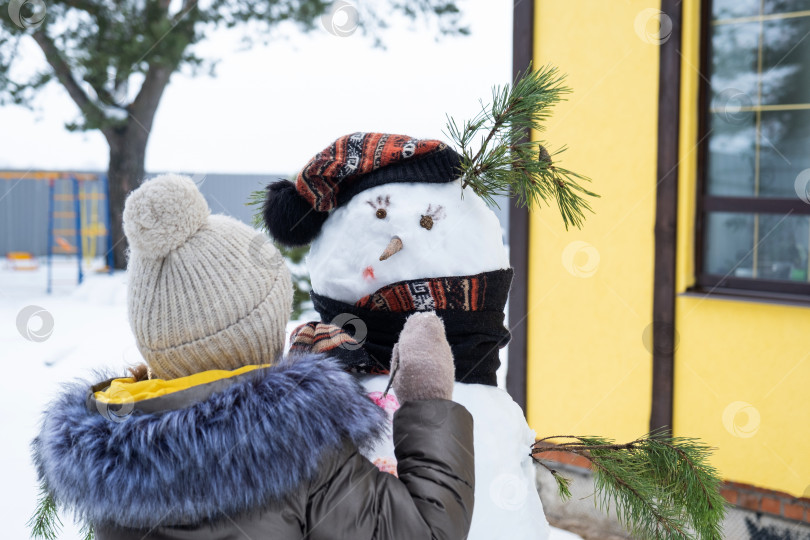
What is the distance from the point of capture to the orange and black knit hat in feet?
3.77

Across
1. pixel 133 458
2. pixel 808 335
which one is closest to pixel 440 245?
pixel 133 458

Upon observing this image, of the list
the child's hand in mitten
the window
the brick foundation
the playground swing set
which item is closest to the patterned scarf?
the child's hand in mitten

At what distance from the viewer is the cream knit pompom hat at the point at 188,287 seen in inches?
37.0

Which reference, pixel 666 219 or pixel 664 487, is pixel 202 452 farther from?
pixel 666 219

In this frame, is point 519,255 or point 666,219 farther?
point 519,255

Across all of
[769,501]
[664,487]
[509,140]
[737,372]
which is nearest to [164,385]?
[509,140]

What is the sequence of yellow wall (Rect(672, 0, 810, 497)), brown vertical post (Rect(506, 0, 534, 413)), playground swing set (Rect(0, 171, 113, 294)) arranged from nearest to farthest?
yellow wall (Rect(672, 0, 810, 497))
brown vertical post (Rect(506, 0, 534, 413))
playground swing set (Rect(0, 171, 113, 294))

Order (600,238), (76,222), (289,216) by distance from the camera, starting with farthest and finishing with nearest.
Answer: (76,222) → (600,238) → (289,216)

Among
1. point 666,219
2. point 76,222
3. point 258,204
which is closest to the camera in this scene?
point 258,204

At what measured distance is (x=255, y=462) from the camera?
2.90ft

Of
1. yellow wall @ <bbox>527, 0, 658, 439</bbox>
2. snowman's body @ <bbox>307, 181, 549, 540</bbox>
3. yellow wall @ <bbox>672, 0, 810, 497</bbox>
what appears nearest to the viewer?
snowman's body @ <bbox>307, 181, 549, 540</bbox>

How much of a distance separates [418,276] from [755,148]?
2.28m

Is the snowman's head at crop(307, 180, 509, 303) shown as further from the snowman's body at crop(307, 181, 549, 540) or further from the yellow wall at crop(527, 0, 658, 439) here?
the yellow wall at crop(527, 0, 658, 439)

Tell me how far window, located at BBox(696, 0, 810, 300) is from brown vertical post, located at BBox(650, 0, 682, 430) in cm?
16
